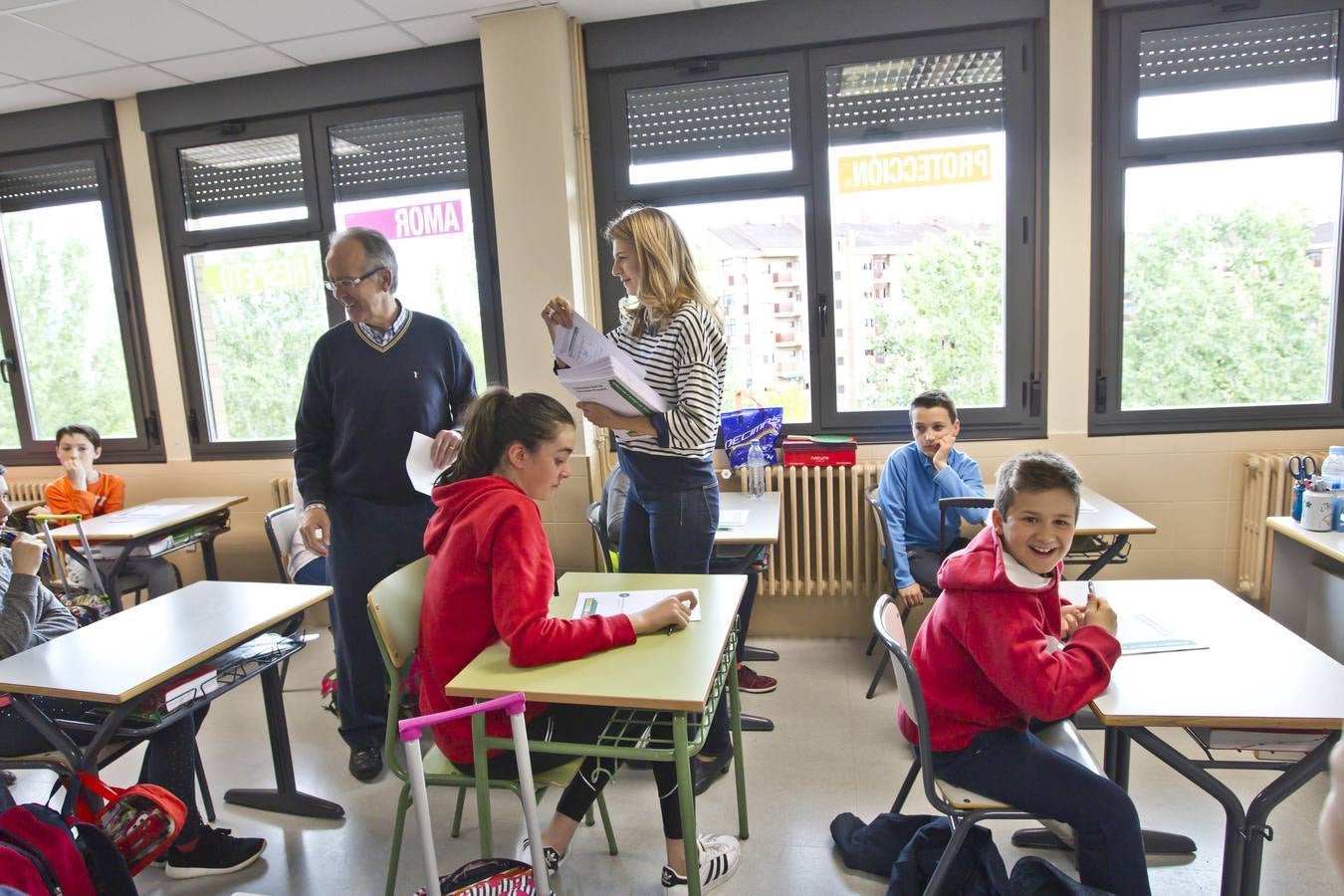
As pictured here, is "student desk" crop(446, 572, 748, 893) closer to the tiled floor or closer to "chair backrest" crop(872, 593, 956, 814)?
"chair backrest" crop(872, 593, 956, 814)

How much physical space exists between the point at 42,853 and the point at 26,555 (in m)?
0.95

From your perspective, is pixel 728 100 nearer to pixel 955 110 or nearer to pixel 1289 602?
pixel 955 110

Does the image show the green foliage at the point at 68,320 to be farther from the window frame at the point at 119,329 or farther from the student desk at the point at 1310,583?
the student desk at the point at 1310,583

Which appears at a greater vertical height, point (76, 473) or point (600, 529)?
point (76, 473)

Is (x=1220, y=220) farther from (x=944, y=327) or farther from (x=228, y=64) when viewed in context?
(x=228, y=64)

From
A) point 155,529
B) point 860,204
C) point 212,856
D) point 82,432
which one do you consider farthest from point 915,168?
point 82,432

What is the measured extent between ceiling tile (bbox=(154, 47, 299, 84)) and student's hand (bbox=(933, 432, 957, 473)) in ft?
11.0

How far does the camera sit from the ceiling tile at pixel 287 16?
295 centimetres

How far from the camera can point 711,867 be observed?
1.90m

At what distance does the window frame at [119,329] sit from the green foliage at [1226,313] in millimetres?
4859

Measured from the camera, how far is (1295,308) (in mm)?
3156

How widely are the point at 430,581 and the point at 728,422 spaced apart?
1.92 m

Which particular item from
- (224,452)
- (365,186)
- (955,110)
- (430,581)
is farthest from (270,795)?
(955,110)

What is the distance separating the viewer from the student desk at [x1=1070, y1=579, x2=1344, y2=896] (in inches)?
52.3
